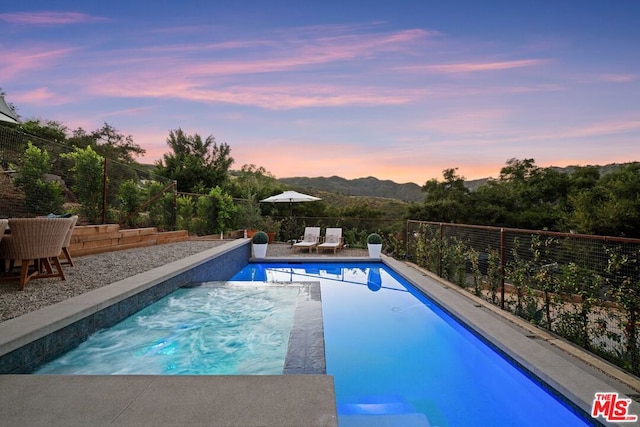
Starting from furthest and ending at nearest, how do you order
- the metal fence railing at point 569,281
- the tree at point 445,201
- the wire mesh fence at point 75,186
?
the tree at point 445,201 < the wire mesh fence at point 75,186 < the metal fence railing at point 569,281

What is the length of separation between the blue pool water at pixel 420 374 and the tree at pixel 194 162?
18.1 metres

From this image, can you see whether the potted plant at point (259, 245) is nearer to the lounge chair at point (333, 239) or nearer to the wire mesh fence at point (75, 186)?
the lounge chair at point (333, 239)

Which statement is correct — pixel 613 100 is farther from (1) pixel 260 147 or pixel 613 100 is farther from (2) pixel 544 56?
(1) pixel 260 147

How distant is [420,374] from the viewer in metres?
3.44

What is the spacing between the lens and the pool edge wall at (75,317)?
260cm

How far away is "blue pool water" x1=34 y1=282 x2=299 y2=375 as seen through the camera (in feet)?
10.5

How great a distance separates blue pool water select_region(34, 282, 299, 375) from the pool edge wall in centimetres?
10

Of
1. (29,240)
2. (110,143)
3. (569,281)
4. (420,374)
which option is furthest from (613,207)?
(110,143)

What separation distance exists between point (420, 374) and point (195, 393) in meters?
2.26

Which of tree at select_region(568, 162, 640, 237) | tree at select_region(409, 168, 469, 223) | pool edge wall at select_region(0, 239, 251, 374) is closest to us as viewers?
pool edge wall at select_region(0, 239, 251, 374)

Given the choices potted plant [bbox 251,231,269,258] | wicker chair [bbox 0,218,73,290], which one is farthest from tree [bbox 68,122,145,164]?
wicker chair [bbox 0,218,73,290]

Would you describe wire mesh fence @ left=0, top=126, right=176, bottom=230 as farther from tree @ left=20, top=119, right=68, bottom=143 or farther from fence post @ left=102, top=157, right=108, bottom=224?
tree @ left=20, top=119, right=68, bottom=143

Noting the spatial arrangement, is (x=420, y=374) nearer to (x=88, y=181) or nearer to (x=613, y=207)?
(x=88, y=181)

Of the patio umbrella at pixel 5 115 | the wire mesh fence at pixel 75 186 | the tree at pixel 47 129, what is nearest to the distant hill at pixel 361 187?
Answer: the tree at pixel 47 129
